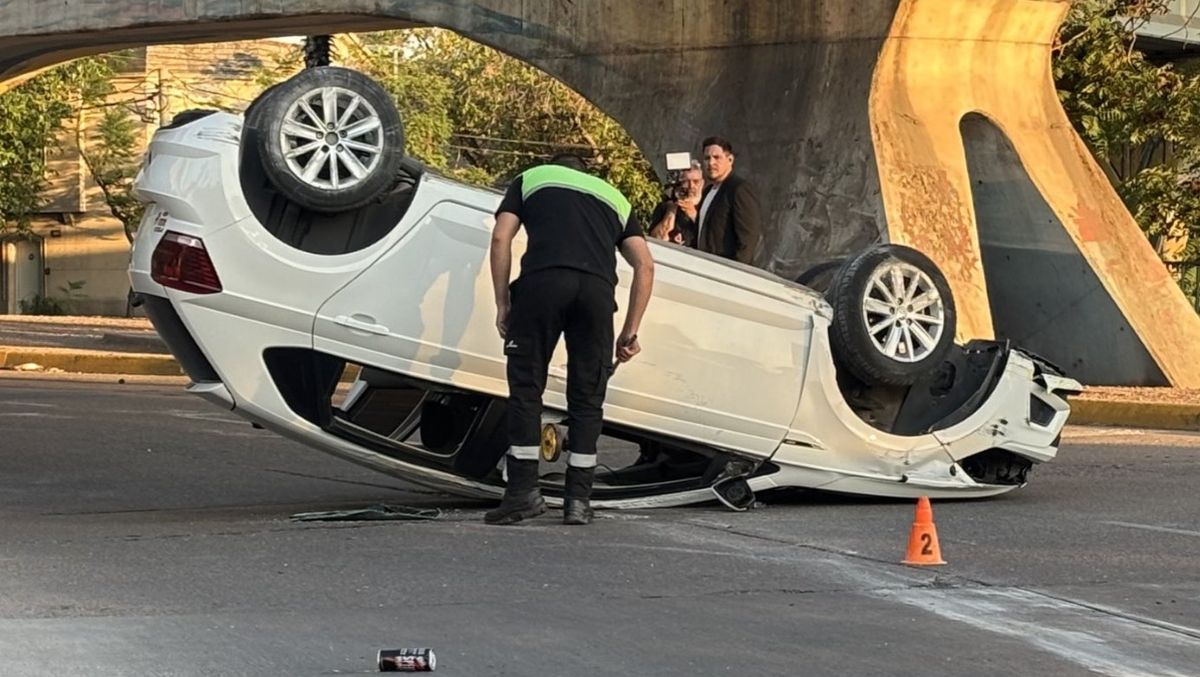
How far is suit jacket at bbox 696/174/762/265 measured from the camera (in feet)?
34.3

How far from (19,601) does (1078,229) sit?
13.4 m

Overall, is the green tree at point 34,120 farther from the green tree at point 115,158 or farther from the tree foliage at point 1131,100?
the tree foliage at point 1131,100

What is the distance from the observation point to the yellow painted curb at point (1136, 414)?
50.0ft

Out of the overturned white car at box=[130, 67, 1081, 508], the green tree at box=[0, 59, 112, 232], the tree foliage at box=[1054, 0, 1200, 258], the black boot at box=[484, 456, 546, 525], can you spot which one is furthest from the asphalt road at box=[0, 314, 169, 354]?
the tree foliage at box=[1054, 0, 1200, 258]

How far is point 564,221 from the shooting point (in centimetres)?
810

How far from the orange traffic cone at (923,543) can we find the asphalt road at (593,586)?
95 millimetres

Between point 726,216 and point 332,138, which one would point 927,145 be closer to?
point 726,216

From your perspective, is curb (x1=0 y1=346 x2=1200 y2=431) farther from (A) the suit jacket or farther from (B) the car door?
(B) the car door

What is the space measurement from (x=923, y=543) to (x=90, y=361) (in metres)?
15.6

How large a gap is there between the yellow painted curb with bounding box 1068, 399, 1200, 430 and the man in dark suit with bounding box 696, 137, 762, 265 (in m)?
5.82

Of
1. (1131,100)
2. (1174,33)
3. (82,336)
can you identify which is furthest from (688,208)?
(1174,33)

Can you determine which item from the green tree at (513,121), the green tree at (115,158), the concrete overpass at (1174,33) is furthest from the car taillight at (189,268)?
the green tree at (115,158)

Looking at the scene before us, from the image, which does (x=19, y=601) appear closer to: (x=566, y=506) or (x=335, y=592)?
(x=335, y=592)

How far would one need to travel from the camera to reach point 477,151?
45.4 metres
